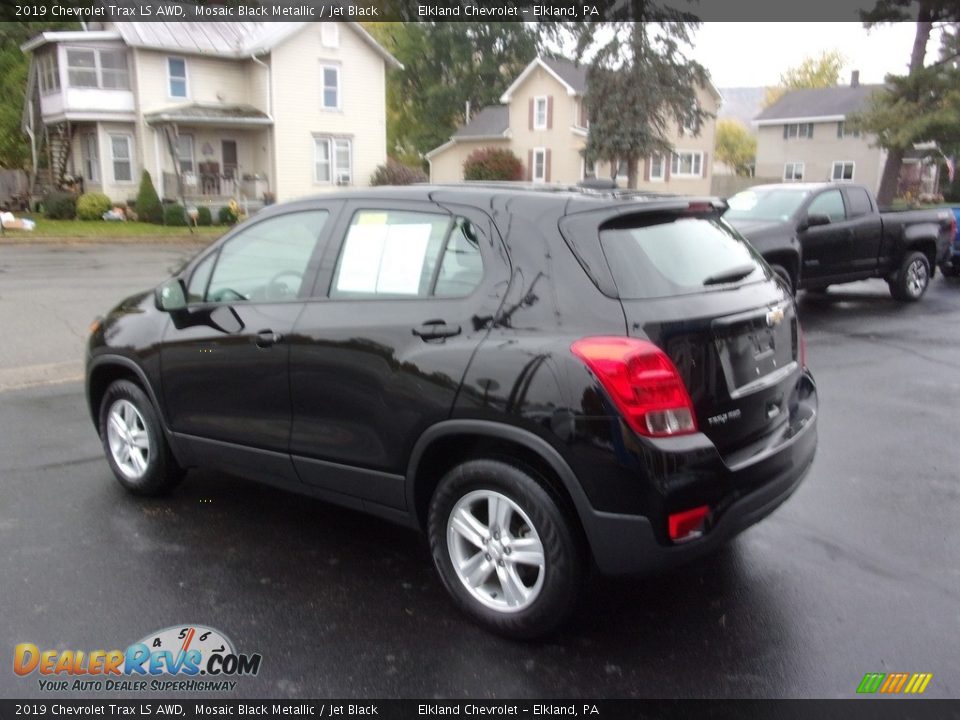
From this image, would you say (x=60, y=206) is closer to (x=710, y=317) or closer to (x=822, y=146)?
(x=710, y=317)

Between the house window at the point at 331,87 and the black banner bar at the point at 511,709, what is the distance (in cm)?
3335

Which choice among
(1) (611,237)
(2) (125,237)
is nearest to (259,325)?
(1) (611,237)

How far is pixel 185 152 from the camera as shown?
32062 millimetres

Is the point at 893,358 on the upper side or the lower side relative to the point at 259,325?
lower

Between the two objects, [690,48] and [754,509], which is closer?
A: [754,509]

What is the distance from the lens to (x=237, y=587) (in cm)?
377

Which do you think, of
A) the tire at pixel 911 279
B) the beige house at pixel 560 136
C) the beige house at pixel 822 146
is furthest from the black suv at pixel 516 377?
the beige house at pixel 822 146

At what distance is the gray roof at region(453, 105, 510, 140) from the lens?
46.6 metres

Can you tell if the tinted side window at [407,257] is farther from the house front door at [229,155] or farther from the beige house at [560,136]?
the beige house at [560,136]

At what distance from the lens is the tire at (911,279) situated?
12.3 m

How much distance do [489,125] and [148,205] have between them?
24145 millimetres

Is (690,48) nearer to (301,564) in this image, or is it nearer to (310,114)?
(310,114)

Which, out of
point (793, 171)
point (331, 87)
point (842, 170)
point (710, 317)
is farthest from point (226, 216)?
point (842, 170)

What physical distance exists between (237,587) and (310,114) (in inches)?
1268
